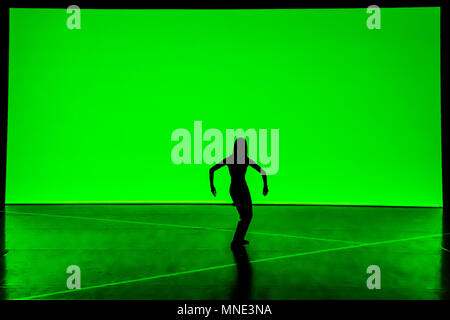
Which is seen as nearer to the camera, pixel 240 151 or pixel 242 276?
pixel 242 276

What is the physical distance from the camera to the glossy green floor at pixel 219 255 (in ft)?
12.1

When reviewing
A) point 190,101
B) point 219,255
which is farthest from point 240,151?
point 190,101

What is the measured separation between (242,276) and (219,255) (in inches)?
35.3

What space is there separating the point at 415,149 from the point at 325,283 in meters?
6.23

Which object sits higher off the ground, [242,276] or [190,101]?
[190,101]

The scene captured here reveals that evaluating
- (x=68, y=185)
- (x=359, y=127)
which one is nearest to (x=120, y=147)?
(x=68, y=185)

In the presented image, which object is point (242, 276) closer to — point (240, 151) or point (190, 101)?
point (240, 151)

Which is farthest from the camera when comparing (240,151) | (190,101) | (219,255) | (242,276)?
(190,101)

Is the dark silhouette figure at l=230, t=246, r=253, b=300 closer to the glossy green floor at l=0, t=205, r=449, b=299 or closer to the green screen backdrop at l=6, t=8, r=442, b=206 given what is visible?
the glossy green floor at l=0, t=205, r=449, b=299

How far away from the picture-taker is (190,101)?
930 centimetres

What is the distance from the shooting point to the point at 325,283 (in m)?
3.88

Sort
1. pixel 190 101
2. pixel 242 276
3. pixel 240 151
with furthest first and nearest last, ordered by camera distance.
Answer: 1. pixel 190 101
2. pixel 240 151
3. pixel 242 276
